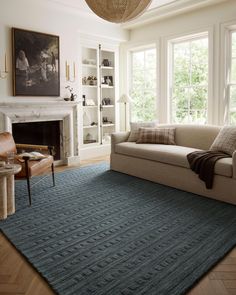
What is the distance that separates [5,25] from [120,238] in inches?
152

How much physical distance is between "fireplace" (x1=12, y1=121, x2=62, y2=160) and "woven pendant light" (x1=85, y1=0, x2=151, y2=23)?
116 inches

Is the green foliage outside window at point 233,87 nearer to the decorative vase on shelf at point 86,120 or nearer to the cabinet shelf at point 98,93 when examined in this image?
the cabinet shelf at point 98,93

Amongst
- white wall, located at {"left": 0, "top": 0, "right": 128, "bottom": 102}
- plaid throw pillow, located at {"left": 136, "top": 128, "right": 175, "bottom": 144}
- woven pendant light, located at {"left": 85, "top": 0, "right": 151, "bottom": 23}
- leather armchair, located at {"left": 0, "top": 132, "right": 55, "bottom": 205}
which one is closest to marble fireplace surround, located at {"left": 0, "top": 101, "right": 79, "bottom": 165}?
white wall, located at {"left": 0, "top": 0, "right": 128, "bottom": 102}

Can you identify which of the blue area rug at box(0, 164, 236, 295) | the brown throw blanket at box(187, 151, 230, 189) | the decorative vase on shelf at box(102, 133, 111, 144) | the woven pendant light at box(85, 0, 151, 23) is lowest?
the blue area rug at box(0, 164, 236, 295)

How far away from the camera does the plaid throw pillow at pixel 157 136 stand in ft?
15.1

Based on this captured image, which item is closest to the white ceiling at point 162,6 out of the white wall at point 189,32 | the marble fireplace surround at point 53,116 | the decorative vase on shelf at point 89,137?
the white wall at point 189,32

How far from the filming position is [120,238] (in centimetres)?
252

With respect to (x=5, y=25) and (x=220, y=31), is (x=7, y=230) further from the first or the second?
(x=220, y=31)

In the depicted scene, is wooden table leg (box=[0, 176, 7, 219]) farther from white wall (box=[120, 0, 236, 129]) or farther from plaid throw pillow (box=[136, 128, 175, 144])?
white wall (box=[120, 0, 236, 129])

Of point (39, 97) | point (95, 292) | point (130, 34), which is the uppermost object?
point (130, 34)

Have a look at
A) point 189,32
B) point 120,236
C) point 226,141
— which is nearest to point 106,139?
point 189,32

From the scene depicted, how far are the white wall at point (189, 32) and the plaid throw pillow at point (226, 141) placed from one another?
43.3 inches

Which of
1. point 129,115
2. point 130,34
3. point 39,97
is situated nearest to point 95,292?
point 39,97

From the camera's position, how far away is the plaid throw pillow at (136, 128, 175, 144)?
461 centimetres
